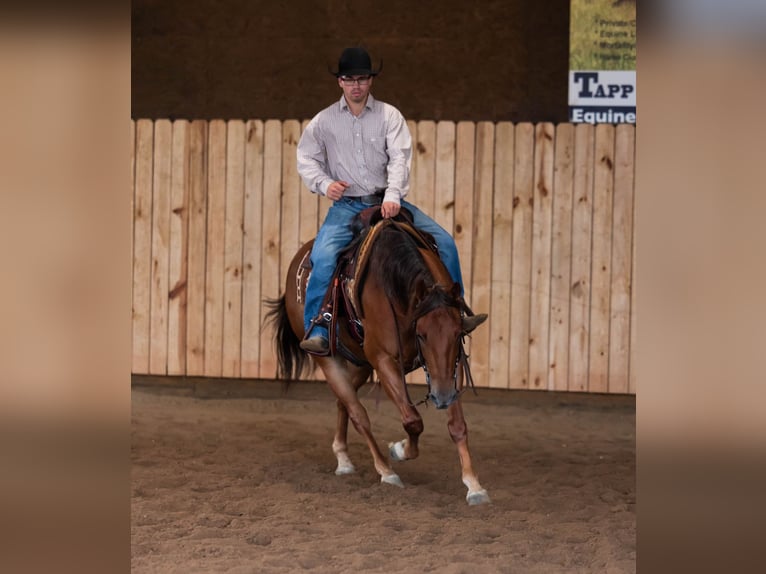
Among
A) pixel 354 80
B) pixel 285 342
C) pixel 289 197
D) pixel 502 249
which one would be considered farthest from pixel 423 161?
pixel 354 80

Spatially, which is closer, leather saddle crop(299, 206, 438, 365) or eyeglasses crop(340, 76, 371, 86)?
leather saddle crop(299, 206, 438, 365)

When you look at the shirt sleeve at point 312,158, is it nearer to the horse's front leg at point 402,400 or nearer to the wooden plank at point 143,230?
the horse's front leg at point 402,400

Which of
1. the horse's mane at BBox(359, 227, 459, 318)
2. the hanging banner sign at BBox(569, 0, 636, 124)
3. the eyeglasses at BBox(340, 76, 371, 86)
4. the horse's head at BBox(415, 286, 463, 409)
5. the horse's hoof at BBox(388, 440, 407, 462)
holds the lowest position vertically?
the horse's hoof at BBox(388, 440, 407, 462)

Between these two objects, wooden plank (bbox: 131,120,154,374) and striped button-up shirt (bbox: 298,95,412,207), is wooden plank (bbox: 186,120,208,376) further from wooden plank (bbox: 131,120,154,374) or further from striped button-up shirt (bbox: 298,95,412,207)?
striped button-up shirt (bbox: 298,95,412,207)

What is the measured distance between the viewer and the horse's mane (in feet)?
17.3

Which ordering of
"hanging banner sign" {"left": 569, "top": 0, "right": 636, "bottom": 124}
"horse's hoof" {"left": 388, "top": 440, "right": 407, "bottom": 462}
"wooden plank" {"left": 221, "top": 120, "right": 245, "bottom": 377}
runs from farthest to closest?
"hanging banner sign" {"left": 569, "top": 0, "right": 636, "bottom": 124}
"wooden plank" {"left": 221, "top": 120, "right": 245, "bottom": 377}
"horse's hoof" {"left": 388, "top": 440, "right": 407, "bottom": 462}

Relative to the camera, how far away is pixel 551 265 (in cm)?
886

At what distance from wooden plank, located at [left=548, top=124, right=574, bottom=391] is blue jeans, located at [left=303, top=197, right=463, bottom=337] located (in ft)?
9.04

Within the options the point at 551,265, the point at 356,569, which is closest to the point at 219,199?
the point at 551,265

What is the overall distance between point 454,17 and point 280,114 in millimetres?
1998

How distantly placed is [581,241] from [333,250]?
3.28 metres

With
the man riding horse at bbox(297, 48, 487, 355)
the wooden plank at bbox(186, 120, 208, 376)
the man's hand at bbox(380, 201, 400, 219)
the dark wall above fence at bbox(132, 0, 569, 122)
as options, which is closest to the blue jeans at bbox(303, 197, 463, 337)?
the man riding horse at bbox(297, 48, 487, 355)

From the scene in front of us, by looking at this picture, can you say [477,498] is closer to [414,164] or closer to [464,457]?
[464,457]
